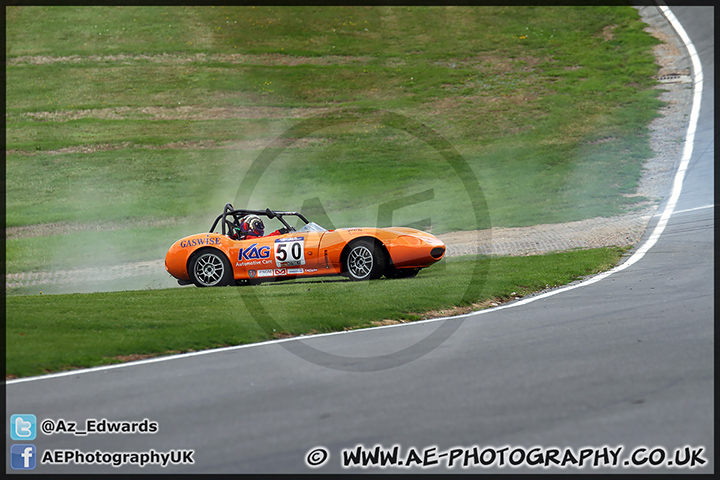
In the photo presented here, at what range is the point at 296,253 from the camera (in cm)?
1264

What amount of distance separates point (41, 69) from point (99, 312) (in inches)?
1457

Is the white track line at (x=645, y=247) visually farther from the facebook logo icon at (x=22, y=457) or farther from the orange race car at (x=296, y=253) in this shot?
the orange race car at (x=296, y=253)

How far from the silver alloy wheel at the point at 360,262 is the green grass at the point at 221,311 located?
1.09 ft

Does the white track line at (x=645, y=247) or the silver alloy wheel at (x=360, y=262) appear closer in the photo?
the white track line at (x=645, y=247)

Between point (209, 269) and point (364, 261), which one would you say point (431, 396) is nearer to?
point (364, 261)

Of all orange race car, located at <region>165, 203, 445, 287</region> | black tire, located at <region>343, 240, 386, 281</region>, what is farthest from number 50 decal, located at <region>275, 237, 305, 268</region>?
black tire, located at <region>343, 240, 386, 281</region>

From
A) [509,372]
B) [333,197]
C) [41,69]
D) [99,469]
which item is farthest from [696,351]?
[41,69]

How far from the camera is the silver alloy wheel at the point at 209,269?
525 inches

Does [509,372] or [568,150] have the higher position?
[568,150]

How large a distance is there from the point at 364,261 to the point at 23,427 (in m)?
7.60

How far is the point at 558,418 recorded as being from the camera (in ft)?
16.3

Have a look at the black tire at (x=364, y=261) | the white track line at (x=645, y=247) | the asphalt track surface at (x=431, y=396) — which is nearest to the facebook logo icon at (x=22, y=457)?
the asphalt track surface at (x=431, y=396)

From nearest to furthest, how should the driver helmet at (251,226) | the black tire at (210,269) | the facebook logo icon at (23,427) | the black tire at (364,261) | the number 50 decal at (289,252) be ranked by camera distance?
the facebook logo icon at (23,427)
the black tire at (364,261)
the number 50 decal at (289,252)
the black tire at (210,269)
the driver helmet at (251,226)

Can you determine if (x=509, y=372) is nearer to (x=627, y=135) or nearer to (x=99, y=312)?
(x=99, y=312)
